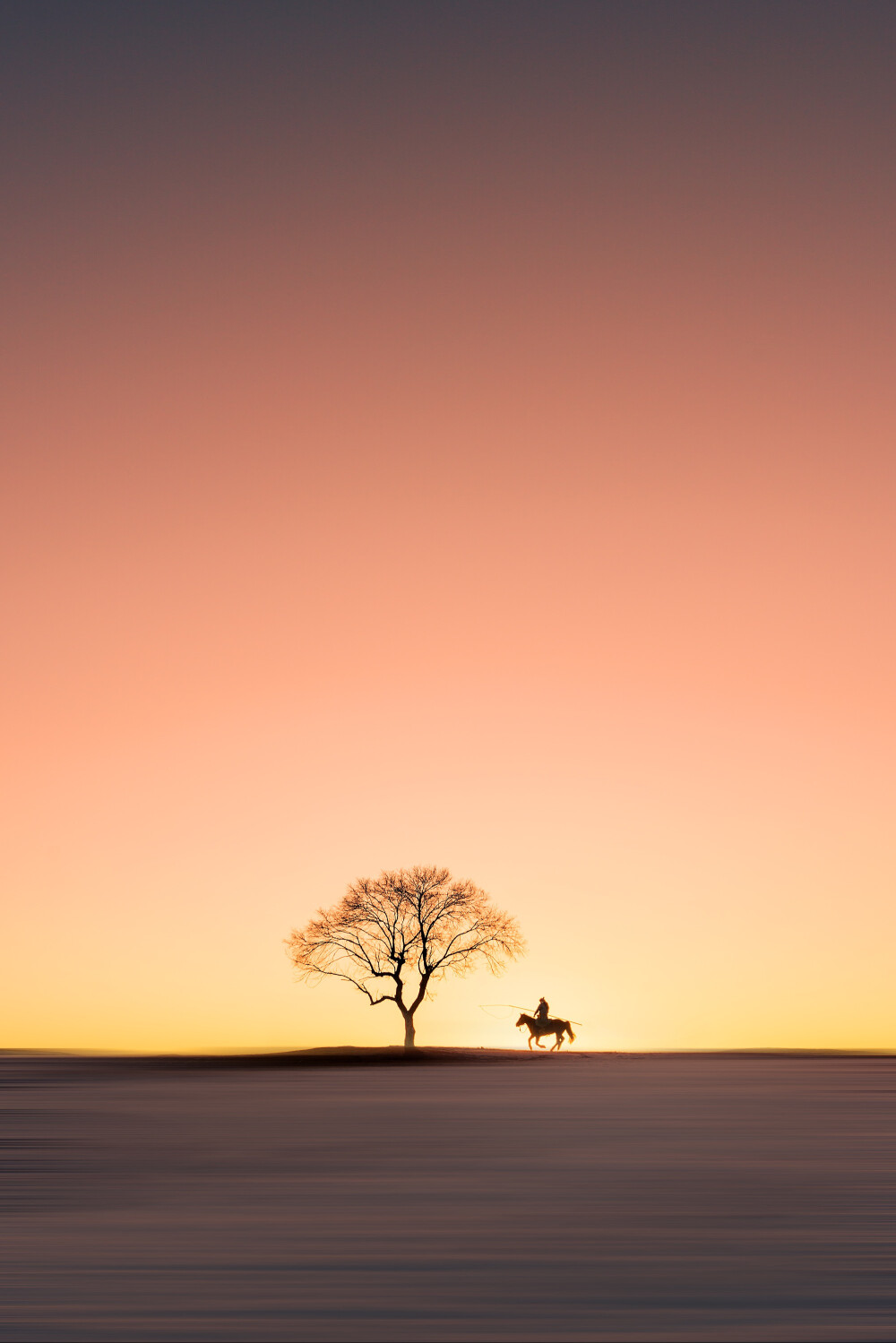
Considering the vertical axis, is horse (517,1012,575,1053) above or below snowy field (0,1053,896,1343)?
above

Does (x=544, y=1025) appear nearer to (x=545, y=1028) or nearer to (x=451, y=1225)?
(x=545, y=1028)

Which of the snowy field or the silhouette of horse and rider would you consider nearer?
the snowy field

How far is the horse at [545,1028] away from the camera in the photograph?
73.5 m

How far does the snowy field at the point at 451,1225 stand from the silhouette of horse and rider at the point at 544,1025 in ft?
137

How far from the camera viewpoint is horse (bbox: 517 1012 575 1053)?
73.5m

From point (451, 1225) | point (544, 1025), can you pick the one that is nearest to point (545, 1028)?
point (544, 1025)

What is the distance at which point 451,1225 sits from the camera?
49.6 ft

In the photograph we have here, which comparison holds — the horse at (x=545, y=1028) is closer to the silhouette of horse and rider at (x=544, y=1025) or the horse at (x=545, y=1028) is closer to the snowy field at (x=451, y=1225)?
the silhouette of horse and rider at (x=544, y=1025)

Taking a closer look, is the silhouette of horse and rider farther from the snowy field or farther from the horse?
the snowy field

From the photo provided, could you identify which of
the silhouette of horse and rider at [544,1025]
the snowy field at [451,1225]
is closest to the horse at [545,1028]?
the silhouette of horse and rider at [544,1025]

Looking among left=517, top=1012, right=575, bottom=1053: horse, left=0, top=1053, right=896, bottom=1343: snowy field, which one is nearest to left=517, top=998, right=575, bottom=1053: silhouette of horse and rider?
left=517, top=1012, right=575, bottom=1053: horse

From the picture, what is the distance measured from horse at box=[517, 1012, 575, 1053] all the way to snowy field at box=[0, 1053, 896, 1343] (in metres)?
41.9

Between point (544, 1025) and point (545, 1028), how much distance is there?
0.11 meters

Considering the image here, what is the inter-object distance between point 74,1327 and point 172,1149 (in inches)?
515
